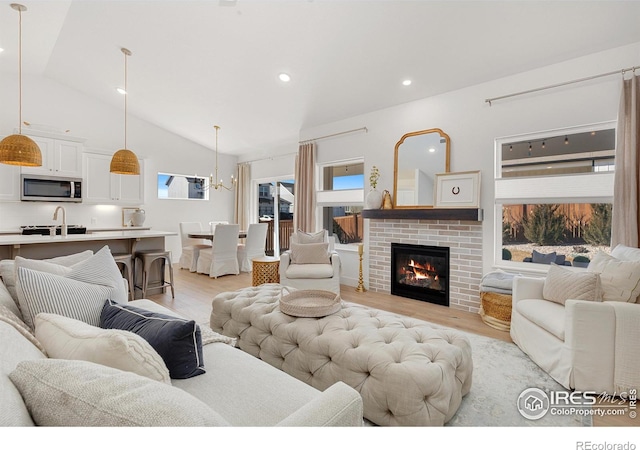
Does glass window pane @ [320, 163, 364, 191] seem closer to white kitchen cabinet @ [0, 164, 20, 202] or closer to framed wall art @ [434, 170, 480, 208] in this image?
framed wall art @ [434, 170, 480, 208]

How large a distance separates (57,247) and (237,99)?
3063 millimetres

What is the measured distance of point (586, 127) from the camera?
2.95m

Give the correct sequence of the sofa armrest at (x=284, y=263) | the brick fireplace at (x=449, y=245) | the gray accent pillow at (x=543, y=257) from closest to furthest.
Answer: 1. the gray accent pillow at (x=543, y=257)
2. the brick fireplace at (x=449, y=245)
3. the sofa armrest at (x=284, y=263)

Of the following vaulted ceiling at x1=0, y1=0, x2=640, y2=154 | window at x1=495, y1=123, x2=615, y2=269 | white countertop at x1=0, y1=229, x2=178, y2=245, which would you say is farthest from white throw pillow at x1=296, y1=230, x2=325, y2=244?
window at x1=495, y1=123, x2=615, y2=269

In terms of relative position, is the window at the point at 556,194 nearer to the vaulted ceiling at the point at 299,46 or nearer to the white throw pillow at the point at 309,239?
the vaulted ceiling at the point at 299,46

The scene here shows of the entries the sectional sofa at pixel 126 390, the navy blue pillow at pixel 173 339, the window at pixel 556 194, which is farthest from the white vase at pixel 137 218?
the window at pixel 556 194

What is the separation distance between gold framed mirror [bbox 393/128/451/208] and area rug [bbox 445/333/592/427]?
1982 mm

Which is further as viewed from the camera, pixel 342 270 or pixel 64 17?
pixel 342 270

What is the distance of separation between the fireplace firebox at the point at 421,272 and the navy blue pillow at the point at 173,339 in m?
3.30

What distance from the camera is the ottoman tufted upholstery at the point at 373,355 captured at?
1.41 meters

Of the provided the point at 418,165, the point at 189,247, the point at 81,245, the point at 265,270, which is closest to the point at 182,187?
the point at 189,247

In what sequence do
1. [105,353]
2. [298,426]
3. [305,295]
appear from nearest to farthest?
[298,426]
[105,353]
[305,295]
